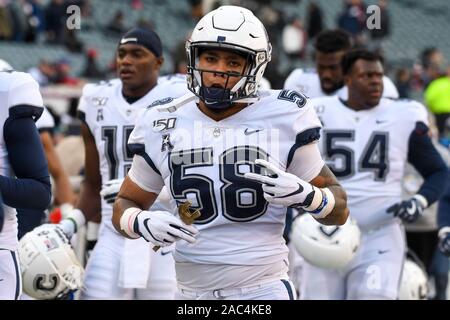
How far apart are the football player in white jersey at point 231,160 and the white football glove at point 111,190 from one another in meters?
1.30

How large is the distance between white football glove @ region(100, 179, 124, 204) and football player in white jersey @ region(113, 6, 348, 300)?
130 centimetres

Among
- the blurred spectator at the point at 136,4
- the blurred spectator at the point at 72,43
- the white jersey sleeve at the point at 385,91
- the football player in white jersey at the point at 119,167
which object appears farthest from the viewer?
the blurred spectator at the point at 136,4

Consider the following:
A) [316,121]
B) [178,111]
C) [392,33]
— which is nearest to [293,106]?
[316,121]

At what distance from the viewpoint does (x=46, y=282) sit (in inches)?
219

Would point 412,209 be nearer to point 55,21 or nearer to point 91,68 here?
point 91,68

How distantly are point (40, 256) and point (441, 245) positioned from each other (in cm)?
212

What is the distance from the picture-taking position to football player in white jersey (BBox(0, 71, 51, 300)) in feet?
14.6

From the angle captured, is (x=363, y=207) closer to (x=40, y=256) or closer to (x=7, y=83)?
(x=40, y=256)

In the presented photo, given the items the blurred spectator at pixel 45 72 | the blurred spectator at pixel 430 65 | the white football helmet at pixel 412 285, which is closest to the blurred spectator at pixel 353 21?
the blurred spectator at pixel 430 65

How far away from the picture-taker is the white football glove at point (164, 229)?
4230mm

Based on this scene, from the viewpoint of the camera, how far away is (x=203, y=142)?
14.4 ft

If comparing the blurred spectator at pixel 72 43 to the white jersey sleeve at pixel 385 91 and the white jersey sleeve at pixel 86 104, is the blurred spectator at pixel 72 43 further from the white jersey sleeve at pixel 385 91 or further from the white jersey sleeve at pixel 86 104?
the white jersey sleeve at pixel 86 104

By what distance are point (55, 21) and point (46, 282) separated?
12.8 meters

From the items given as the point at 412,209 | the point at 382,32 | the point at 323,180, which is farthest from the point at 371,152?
the point at 382,32
